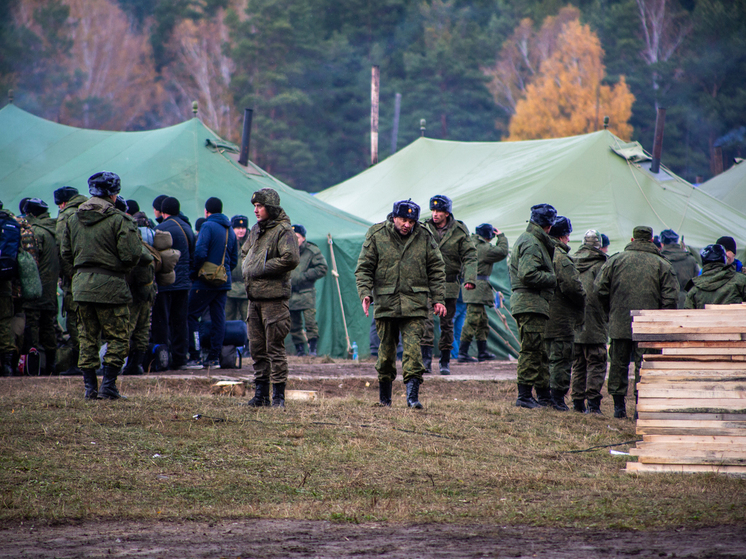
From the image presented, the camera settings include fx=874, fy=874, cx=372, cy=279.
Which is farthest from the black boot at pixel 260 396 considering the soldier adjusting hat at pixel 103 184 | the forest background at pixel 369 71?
the forest background at pixel 369 71

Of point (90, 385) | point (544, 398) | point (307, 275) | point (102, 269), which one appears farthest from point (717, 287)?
point (307, 275)

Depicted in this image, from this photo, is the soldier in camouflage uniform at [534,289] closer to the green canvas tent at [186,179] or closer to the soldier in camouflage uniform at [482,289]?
the soldier in camouflage uniform at [482,289]

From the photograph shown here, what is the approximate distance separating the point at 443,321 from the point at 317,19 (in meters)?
36.1

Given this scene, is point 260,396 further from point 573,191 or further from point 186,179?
point 573,191

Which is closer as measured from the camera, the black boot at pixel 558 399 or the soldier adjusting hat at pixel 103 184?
the soldier adjusting hat at pixel 103 184

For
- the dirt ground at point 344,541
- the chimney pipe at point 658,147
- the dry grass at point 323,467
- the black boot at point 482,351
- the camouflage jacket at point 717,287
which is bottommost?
the dirt ground at point 344,541

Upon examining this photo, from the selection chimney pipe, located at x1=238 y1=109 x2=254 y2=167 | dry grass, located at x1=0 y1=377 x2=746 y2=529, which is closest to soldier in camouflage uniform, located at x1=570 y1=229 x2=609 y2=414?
dry grass, located at x1=0 y1=377 x2=746 y2=529

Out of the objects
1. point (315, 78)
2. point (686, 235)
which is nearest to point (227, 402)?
point (686, 235)

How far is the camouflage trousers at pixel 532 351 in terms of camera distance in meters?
8.02

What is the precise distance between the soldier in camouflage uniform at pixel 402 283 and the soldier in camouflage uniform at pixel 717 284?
271 cm

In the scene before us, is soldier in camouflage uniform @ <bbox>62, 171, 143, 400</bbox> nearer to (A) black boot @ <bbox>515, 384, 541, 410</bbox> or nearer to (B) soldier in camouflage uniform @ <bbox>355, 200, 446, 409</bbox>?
(B) soldier in camouflage uniform @ <bbox>355, 200, 446, 409</bbox>

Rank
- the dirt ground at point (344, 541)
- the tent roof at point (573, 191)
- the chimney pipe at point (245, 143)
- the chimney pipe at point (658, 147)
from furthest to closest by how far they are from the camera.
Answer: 1. the chimney pipe at point (658, 147)
2. the tent roof at point (573, 191)
3. the chimney pipe at point (245, 143)
4. the dirt ground at point (344, 541)

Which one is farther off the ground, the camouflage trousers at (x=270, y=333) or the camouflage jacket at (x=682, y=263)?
the camouflage jacket at (x=682, y=263)

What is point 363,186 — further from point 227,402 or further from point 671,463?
point 671,463
